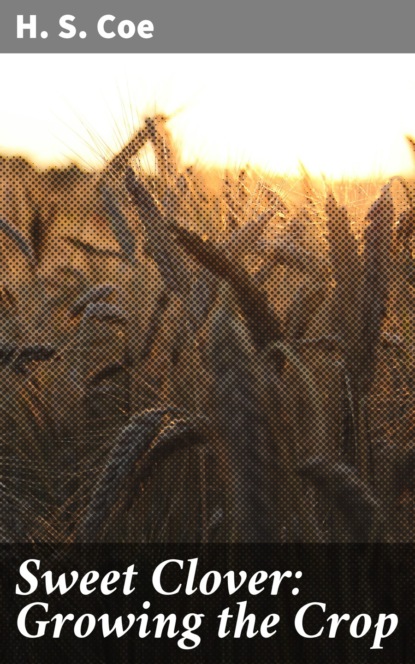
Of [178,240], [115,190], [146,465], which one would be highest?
[115,190]

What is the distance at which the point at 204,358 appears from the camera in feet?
4.56

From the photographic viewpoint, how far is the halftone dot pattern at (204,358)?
1.38 metres

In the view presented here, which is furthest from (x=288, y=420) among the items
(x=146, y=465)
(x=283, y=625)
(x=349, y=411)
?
(x=283, y=625)

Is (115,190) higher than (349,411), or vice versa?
(115,190)

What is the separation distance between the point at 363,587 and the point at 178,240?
0.57 meters

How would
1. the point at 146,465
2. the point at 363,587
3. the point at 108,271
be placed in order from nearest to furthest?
the point at 146,465 → the point at 363,587 → the point at 108,271

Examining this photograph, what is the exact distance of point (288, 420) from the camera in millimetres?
1399

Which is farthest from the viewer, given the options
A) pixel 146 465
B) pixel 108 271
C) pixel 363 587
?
pixel 108 271

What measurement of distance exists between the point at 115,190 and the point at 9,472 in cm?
43

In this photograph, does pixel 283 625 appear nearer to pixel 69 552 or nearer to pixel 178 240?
pixel 69 552

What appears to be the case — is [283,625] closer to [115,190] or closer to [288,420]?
[288,420]

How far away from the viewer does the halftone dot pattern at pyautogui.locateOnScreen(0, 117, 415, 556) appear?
1375 mm

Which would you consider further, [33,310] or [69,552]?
[33,310]

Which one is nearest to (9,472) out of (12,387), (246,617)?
(12,387)
